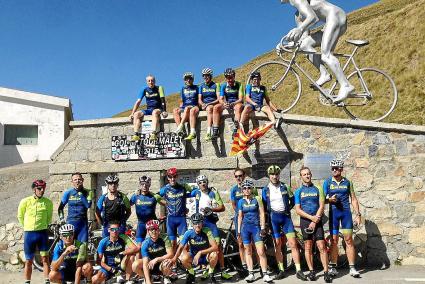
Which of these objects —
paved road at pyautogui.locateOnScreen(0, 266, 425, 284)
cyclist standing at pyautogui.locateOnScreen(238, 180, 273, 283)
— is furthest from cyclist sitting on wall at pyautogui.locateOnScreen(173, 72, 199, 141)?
paved road at pyautogui.locateOnScreen(0, 266, 425, 284)

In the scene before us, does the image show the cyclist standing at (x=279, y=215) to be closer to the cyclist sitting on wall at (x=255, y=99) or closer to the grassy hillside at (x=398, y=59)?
the cyclist sitting on wall at (x=255, y=99)

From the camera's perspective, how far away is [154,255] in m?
7.21

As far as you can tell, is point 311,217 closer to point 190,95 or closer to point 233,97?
point 233,97

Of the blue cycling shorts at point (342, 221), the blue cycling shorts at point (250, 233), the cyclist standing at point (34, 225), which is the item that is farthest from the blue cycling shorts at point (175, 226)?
the blue cycling shorts at point (342, 221)

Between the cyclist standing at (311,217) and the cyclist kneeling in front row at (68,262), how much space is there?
3.69 meters

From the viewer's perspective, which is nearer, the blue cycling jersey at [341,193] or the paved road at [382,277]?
the paved road at [382,277]

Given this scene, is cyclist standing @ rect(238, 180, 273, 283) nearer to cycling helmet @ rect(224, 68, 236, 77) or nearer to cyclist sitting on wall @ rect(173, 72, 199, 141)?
cyclist sitting on wall @ rect(173, 72, 199, 141)

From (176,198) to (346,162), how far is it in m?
3.73

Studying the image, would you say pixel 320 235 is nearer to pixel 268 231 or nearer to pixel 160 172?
pixel 268 231

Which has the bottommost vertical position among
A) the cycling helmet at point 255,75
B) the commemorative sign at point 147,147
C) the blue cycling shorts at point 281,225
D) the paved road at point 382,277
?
Answer: the paved road at point 382,277

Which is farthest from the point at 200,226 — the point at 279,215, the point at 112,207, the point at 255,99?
the point at 255,99

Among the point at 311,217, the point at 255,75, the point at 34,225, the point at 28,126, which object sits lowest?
the point at 311,217

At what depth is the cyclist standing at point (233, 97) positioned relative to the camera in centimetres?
959

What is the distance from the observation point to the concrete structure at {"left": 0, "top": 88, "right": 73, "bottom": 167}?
20016mm
